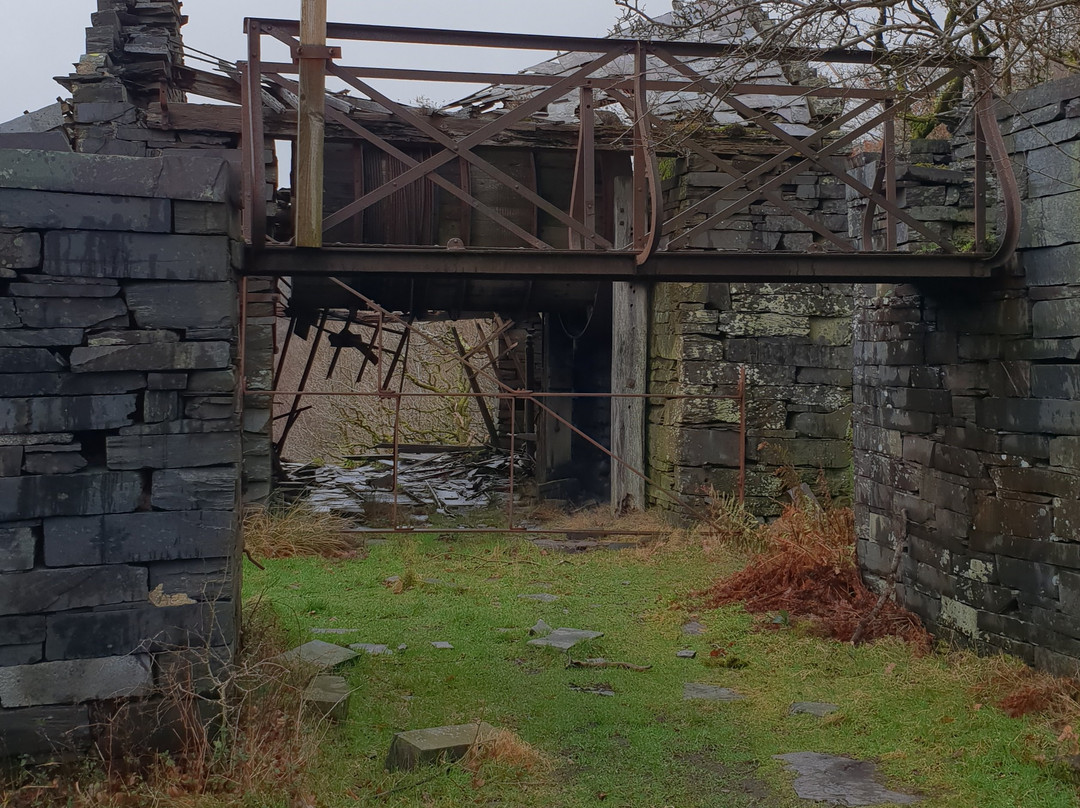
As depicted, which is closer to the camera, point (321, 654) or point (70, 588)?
point (70, 588)

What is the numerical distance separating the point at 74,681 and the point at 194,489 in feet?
3.11

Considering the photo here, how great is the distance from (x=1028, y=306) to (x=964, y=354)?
0.61 metres

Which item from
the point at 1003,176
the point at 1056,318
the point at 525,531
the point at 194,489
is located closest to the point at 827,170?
the point at 1003,176

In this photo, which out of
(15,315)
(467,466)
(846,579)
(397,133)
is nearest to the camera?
(15,315)

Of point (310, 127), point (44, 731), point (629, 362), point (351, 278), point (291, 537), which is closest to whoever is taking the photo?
point (44, 731)

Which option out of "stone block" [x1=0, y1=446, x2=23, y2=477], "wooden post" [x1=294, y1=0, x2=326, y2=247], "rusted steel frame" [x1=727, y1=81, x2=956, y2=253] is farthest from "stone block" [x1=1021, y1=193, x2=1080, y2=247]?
"stone block" [x1=0, y1=446, x2=23, y2=477]

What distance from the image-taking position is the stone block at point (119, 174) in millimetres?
4375

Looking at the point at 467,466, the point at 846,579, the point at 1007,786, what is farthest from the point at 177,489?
the point at 467,466

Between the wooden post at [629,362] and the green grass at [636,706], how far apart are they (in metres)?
2.53

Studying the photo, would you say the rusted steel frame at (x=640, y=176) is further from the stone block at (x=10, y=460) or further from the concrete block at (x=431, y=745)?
the stone block at (x=10, y=460)

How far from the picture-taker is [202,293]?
4656 millimetres

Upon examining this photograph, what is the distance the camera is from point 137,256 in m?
4.56

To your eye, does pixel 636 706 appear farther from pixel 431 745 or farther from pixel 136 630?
pixel 136 630

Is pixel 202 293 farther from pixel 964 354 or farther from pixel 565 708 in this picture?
pixel 964 354
